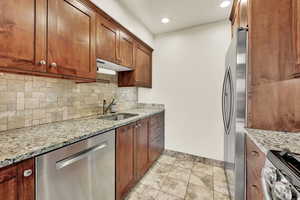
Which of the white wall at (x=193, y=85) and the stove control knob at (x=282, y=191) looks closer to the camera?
the stove control knob at (x=282, y=191)

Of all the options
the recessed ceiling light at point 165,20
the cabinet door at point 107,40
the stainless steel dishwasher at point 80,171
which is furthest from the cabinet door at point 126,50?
the stainless steel dishwasher at point 80,171

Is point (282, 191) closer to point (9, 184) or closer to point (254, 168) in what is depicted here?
point (254, 168)

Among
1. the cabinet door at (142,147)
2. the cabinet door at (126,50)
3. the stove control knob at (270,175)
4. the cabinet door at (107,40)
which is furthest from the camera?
the cabinet door at (126,50)

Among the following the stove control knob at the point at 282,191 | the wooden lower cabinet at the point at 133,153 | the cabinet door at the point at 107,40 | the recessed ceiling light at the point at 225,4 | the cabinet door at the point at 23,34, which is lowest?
the wooden lower cabinet at the point at 133,153

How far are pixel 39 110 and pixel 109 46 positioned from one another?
107 cm

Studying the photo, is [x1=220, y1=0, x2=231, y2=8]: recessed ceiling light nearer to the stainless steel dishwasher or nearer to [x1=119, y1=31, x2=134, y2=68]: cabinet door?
[x1=119, y1=31, x2=134, y2=68]: cabinet door

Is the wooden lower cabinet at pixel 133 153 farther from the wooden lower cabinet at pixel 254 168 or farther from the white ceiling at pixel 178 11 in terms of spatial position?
the white ceiling at pixel 178 11

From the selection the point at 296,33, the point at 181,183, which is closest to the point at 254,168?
the point at 296,33

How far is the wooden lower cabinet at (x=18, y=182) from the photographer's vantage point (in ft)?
2.11

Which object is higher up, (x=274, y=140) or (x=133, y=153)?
(x=274, y=140)

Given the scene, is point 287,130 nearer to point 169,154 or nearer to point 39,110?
point 169,154

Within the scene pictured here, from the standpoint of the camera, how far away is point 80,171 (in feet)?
3.43

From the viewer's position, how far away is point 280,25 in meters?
1.16

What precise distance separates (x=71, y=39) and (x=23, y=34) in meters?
0.38
